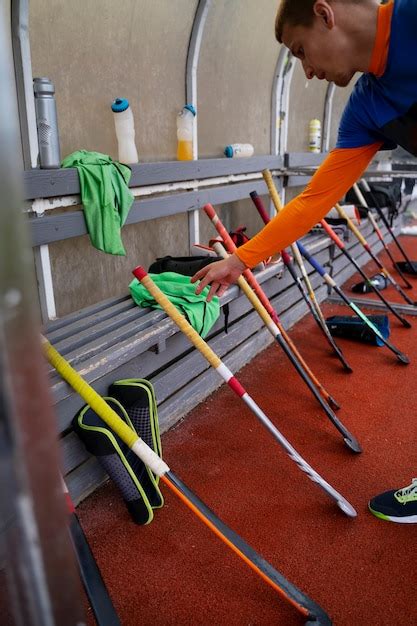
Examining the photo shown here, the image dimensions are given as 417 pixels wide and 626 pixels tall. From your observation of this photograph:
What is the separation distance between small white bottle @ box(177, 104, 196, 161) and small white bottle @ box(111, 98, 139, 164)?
476 mm

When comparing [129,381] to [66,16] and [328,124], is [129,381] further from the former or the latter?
[328,124]

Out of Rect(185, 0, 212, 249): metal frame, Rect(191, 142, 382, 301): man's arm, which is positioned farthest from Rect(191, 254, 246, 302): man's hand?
Rect(185, 0, 212, 249): metal frame

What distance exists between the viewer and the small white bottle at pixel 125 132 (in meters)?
2.34

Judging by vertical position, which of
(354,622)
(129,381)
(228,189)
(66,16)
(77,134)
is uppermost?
(66,16)

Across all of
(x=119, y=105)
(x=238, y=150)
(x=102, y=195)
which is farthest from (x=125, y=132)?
(x=238, y=150)

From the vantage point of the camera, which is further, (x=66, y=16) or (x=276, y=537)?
(x=66, y=16)

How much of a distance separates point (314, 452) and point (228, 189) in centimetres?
183

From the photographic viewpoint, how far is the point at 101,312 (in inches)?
88.1

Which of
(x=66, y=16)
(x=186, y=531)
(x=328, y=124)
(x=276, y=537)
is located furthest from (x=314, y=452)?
(x=328, y=124)

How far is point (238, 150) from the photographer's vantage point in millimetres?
3379

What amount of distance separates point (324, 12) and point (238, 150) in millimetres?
2218

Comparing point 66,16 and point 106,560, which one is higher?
point 66,16

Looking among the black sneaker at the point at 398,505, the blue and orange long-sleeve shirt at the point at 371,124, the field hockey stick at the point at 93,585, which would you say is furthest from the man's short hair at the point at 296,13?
the black sneaker at the point at 398,505

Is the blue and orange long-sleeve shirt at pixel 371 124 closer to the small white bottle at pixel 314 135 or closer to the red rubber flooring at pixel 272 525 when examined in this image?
the red rubber flooring at pixel 272 525
